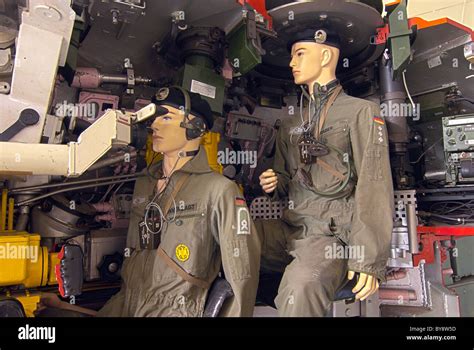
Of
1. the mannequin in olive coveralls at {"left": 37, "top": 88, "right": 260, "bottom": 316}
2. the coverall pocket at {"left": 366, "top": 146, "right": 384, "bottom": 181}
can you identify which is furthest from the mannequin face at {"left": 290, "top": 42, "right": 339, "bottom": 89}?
the mannequin in olive coveralls at {"left": 37, "top": 88, "right": 260, "bottom": 316}

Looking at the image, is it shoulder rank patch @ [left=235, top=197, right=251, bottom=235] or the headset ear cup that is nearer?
shoulder rank patch @ [left=235, top=197, right=251, bottom=235]

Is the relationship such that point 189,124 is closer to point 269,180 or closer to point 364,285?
point 269,180

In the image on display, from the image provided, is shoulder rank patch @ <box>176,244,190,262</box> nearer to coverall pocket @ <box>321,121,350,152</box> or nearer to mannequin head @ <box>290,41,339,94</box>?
Result: coverall pocket @ <box>321,121,350,152</box>

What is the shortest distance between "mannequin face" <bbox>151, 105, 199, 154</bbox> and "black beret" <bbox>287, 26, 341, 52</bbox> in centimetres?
91

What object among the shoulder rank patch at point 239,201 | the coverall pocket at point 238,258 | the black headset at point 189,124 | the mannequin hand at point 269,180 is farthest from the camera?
the mannequin hand at point 269,180

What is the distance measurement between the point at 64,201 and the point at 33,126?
2.54ft

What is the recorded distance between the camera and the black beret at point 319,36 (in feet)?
8.28

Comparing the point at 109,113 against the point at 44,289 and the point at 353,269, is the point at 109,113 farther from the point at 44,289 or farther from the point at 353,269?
the point at 353,269

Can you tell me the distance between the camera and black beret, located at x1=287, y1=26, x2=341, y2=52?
8.28 ft

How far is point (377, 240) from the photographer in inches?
82.2

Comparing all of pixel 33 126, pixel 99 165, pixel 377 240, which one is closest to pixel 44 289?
pixel 99 165

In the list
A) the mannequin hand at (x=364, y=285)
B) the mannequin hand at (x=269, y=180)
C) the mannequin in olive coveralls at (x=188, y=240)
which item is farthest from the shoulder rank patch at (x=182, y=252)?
the mannequin hand at (x=364, y=285)

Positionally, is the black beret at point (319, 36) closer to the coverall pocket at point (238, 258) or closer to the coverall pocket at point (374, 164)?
the coverall pocket at point (374, 164)

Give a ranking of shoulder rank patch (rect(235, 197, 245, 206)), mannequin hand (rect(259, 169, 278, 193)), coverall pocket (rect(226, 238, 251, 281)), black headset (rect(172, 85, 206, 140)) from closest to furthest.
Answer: coverall pocket (rect(226, 238, 251, 281)), shoulder rank patch (rect(235, 197, 245, 206)), black headset (rect(172, 85, 206, 140)), mannequin hand (rect(259, 169, 278, 193))
